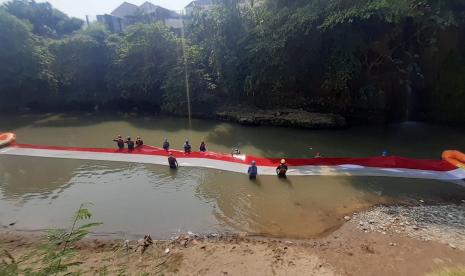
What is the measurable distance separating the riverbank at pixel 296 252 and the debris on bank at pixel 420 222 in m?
0.03

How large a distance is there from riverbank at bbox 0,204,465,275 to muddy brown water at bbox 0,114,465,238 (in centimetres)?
71

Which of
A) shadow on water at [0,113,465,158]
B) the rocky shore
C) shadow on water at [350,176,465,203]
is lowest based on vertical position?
shadow on water at [350,176,465,203]

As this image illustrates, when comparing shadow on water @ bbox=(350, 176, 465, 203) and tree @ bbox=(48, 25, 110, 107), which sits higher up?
tree @ bbox=(48, 25, 110, 107)

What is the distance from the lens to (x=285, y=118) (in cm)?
2389

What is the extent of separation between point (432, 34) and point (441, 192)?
41.7 ft

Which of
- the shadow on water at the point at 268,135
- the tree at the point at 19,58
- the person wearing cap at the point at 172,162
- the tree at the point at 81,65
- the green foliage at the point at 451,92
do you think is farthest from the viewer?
the tree at the point at 81,65

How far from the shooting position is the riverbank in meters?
8.74

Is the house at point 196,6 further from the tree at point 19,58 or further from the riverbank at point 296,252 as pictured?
the riverbank at point 296,252

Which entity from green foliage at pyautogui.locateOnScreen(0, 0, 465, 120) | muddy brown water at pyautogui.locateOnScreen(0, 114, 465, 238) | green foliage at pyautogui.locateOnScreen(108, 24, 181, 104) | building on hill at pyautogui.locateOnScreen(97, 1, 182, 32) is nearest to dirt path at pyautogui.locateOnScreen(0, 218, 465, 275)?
muddy brown water at pyautogui.locateOnScreen(0, 114, 465, 238)

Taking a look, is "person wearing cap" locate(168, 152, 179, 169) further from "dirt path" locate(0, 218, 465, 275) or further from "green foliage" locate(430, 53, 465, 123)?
"green foliage" locate(430, 53, 465, 123)

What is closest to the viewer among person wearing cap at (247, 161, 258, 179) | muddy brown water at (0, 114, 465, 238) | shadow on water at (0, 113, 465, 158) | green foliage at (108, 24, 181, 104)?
muddy brown water at (0, 114, 465, 238)

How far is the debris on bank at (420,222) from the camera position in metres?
10.00

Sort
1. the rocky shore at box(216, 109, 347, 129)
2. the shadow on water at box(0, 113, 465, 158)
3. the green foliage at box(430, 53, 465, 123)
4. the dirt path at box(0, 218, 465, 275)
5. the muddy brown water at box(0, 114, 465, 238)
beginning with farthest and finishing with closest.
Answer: the rocky shore at box(216, 109, 347, 129) < the green foliage at box(430, 53, 465, 123) < the shadow on water at box(0, 113, 465, 158) < the muddy brown water at box(0, 114, 465, 238) < the dirt path at box(0, 218, 465, 275)

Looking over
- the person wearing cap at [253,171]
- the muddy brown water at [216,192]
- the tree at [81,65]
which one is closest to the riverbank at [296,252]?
the muddy brown water at [216,192]
